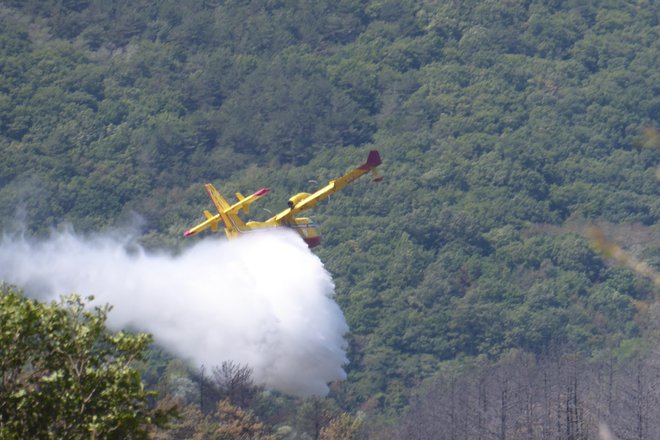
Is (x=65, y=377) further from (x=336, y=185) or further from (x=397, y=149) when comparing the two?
(x=397, y=149)

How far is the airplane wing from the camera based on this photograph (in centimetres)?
7075

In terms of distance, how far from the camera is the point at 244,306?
77.4 meters

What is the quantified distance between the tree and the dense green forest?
69.0m

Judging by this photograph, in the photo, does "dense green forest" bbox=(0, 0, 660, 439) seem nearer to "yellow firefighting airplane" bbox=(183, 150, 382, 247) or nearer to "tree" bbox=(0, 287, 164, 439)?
"yellow firefighting airplane" bbox=(183, 150, 382, 247)

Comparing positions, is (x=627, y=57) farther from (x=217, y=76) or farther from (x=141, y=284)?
(x=141, y=284)

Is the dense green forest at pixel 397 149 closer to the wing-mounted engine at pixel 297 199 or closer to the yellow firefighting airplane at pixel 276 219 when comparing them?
the yellow firefighting airplane at pixel 276 219

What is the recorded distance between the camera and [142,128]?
171m

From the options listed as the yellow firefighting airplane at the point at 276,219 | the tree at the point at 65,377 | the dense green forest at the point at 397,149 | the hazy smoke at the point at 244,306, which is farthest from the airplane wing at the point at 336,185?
the tree at the point at 65,377

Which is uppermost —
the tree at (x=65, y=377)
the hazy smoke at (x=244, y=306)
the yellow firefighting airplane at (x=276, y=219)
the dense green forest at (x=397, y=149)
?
the tree at (x=65, y=377)

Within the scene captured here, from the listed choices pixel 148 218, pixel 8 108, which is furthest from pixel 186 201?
pixel 8 108

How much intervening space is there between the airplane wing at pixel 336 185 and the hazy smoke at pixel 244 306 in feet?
5.10

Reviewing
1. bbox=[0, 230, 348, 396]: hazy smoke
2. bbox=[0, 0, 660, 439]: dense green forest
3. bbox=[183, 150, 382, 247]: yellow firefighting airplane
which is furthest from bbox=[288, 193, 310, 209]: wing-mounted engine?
bbox=[0, 0, 660, 439]: dense green forest

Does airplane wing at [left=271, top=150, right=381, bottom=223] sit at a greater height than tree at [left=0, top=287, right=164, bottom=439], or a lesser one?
lesser

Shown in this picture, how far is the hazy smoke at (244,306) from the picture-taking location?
7512 cm
